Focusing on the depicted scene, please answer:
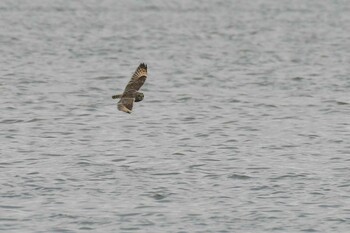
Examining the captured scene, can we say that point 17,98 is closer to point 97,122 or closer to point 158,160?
point 97,122

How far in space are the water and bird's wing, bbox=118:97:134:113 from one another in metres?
2.08

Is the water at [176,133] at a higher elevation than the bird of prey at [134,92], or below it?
below

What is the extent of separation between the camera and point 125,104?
2814cm

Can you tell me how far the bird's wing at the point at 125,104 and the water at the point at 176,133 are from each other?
2081 mm

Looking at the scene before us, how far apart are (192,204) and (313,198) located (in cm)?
314

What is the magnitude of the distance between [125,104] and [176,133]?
8453 mm

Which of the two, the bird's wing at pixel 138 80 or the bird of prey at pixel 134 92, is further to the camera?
the bird's wing at pixel 138 80

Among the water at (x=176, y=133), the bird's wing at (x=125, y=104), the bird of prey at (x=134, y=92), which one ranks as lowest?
the water at (x=176, y=133)

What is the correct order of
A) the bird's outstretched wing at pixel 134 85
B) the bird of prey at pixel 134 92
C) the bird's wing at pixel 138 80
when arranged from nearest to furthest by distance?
the bird of prey at pixel 134 92
the bird's outstretched wing at pixel 134 85
the bird's wing at pixel 138 80

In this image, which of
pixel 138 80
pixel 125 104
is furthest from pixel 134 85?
pixel 125 104

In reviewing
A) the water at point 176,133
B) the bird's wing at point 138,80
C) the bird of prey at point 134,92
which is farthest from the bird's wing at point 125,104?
the water at point 176,133

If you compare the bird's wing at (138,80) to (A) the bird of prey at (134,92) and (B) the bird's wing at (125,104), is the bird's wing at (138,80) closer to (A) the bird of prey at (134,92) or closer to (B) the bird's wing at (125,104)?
(A) the bird of prey at (134,92)

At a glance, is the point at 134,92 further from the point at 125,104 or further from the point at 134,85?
the point at 125,104

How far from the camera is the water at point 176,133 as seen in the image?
2570cm
